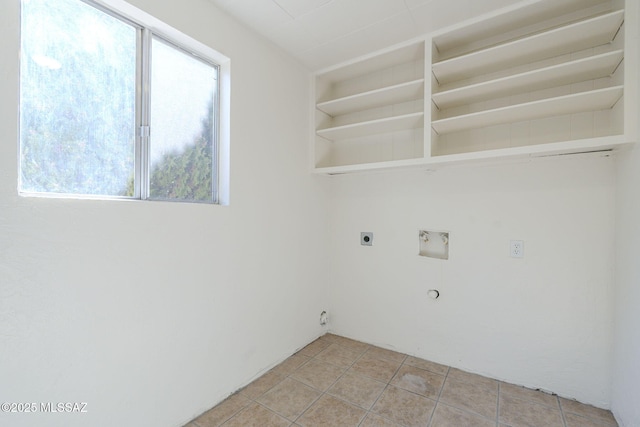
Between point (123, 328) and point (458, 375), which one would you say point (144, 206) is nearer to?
point (123, 328)

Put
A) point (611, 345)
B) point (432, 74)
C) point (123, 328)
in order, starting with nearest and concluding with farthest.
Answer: point (123, 328) < point (611, 345) < point (432, 74)

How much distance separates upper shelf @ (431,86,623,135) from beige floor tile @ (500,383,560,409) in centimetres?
183

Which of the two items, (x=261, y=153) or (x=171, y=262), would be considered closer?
(x=171, y=262)

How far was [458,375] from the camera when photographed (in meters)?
2.09

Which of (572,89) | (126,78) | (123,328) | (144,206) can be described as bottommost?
(123,328)

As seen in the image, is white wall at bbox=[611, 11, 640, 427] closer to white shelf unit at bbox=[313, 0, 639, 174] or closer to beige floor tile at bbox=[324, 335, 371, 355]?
white shelf unit at bbox=[313, 0, 639, 174]

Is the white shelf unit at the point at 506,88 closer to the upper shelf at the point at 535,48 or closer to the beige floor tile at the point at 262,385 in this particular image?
the upper shelf at the point at 535,48

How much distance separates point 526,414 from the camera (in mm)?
1688

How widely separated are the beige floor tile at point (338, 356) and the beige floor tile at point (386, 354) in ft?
0.48

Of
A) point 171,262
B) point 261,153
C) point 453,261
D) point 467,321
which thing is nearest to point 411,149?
point 453,261

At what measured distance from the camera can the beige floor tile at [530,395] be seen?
1790 mm

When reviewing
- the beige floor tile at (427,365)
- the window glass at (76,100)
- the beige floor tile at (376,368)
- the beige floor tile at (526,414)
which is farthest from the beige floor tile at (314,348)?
the window glass at (76,100)

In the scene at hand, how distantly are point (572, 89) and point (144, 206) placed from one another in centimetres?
263

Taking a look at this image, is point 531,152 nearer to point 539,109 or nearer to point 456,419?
point 539,109
